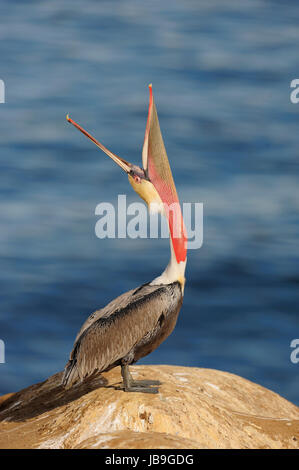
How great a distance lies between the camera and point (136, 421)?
8031 millimetres

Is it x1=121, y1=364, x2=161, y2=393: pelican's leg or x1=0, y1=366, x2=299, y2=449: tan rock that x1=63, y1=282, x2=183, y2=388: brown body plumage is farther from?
x1=0, y1=366, x2=299, y2=449: tan rock

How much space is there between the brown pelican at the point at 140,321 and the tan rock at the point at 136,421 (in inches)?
10.2

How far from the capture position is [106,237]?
832 inches

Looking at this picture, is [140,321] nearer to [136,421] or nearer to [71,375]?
[71,375]

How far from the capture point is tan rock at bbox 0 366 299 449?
7621 mm

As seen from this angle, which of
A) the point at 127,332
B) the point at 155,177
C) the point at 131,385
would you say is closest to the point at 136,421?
the point at 131,385

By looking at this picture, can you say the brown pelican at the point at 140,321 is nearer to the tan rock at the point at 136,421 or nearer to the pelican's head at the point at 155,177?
the pelican's head at the point at 155,177

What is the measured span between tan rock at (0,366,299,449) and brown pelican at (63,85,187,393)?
26 centimetres

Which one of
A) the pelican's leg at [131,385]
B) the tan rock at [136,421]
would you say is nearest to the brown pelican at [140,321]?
the pelican's leg at [131,385]

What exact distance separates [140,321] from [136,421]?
3.21 feet

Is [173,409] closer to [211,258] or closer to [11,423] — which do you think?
[11,423]

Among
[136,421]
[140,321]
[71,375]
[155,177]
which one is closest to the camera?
[136,421]

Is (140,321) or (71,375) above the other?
(140,321)

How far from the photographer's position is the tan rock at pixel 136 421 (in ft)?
25.0
